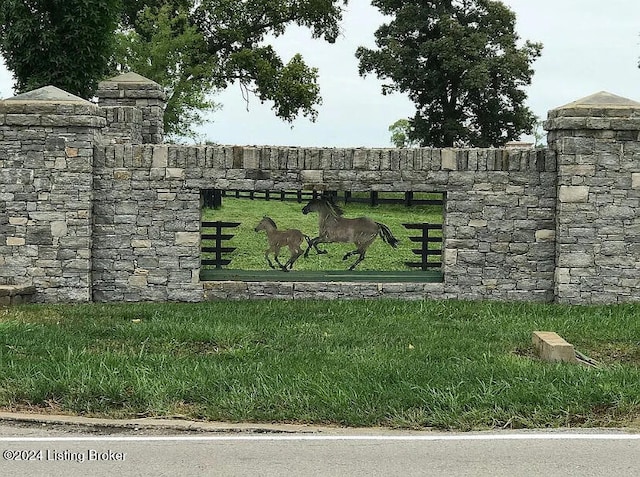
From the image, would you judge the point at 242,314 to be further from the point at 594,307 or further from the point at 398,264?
the point at 594,307

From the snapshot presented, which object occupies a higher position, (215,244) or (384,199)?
(384,199)

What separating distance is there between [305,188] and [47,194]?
3660 millimetres

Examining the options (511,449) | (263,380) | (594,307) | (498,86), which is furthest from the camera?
(498,86)

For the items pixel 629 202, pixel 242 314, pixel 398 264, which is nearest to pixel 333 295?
pixel 398 264

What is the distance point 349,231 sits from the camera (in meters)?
12.5

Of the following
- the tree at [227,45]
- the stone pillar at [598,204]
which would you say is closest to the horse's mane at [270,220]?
the stone pillar at [598,204]

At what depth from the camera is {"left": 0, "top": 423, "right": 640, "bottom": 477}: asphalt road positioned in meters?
5.29

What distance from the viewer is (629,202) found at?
12.2m

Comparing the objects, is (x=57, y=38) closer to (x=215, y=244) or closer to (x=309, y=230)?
(x=215, y=244)

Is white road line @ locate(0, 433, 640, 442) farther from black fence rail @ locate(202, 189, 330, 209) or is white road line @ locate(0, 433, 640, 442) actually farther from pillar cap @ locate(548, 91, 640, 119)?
pillar cap @ locate(548, 91, 640, 119)

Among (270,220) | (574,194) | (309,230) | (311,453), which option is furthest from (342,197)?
(311,453)

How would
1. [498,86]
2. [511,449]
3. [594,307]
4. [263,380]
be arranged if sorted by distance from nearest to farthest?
[511,449], [263,380], [594,307], [498,86]

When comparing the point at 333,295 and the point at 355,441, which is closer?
the point at 355,441

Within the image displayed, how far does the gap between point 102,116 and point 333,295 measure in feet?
13.9
